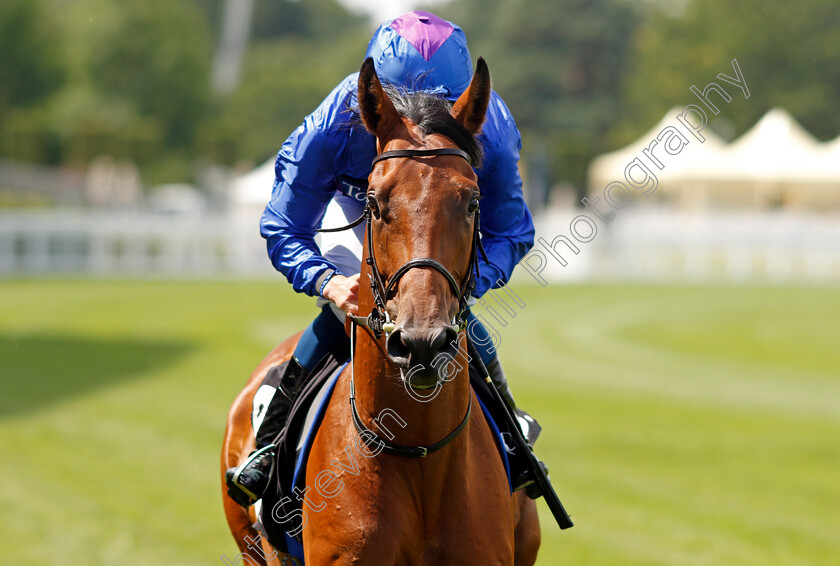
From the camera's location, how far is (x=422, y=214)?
2791 millimetres

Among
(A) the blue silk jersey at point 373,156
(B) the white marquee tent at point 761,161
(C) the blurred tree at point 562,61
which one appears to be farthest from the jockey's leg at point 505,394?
(C) the blurred tree at point 562,61

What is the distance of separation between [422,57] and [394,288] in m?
1.09

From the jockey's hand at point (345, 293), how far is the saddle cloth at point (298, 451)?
13.4 inches

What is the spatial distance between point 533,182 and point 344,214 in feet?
144

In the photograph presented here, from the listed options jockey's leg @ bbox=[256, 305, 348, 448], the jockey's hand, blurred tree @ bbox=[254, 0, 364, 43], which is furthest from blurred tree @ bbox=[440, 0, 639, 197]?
the jockey's hand

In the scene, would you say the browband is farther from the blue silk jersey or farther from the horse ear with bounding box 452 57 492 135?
the blue silk jersey

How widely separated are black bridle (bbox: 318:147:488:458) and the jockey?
0.38 meters

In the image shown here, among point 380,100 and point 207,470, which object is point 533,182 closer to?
point 207,470

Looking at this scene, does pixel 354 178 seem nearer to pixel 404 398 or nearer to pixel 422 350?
pixel 404 398

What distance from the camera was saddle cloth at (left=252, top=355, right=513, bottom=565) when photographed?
3.51 m

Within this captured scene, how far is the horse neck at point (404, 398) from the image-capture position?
10.1ft

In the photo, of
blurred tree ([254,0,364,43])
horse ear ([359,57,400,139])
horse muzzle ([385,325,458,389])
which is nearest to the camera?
horse muzzle ([385,325,458,389])

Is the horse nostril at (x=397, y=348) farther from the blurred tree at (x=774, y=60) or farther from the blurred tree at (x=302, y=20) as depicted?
the blurred tree at (x=302, y=20)

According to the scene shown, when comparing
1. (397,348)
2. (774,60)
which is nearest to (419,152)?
(397,348)
